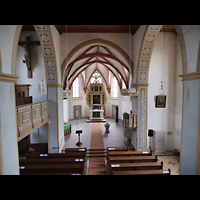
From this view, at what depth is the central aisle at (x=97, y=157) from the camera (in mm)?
7871

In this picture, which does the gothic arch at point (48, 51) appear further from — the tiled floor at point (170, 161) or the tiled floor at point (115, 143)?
the tiled floor at point (170, 161)

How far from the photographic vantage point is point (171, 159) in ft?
31.2

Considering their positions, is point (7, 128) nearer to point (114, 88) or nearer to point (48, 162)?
point (48, 162)

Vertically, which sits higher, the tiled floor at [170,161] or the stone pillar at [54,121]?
the stone pillar at [54,121]

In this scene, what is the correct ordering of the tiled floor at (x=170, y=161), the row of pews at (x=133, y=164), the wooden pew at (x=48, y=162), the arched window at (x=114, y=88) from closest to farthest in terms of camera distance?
the row of pews at (x=133, y=164), the wooden pew at (x=48, y=162), the tiled floor at (x=170, y=161), the arched window at (x=114, y=88)

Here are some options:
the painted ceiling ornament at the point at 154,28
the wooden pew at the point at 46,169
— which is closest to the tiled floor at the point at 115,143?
the wooden pew at the point at 46,169

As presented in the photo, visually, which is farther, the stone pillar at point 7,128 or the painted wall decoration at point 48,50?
the painted wall decoration at point 48,50

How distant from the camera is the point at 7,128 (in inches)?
161

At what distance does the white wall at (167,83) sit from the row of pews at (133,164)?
11.8ft

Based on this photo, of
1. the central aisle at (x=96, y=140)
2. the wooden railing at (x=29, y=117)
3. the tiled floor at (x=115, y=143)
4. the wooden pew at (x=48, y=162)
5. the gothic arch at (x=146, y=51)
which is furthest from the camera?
the central aisle at (x=96, y=140)

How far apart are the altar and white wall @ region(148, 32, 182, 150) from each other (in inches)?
359

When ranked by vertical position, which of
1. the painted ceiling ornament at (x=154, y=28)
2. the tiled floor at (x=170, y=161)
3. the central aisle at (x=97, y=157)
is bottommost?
the tiled floor at (x=170, y=161)
